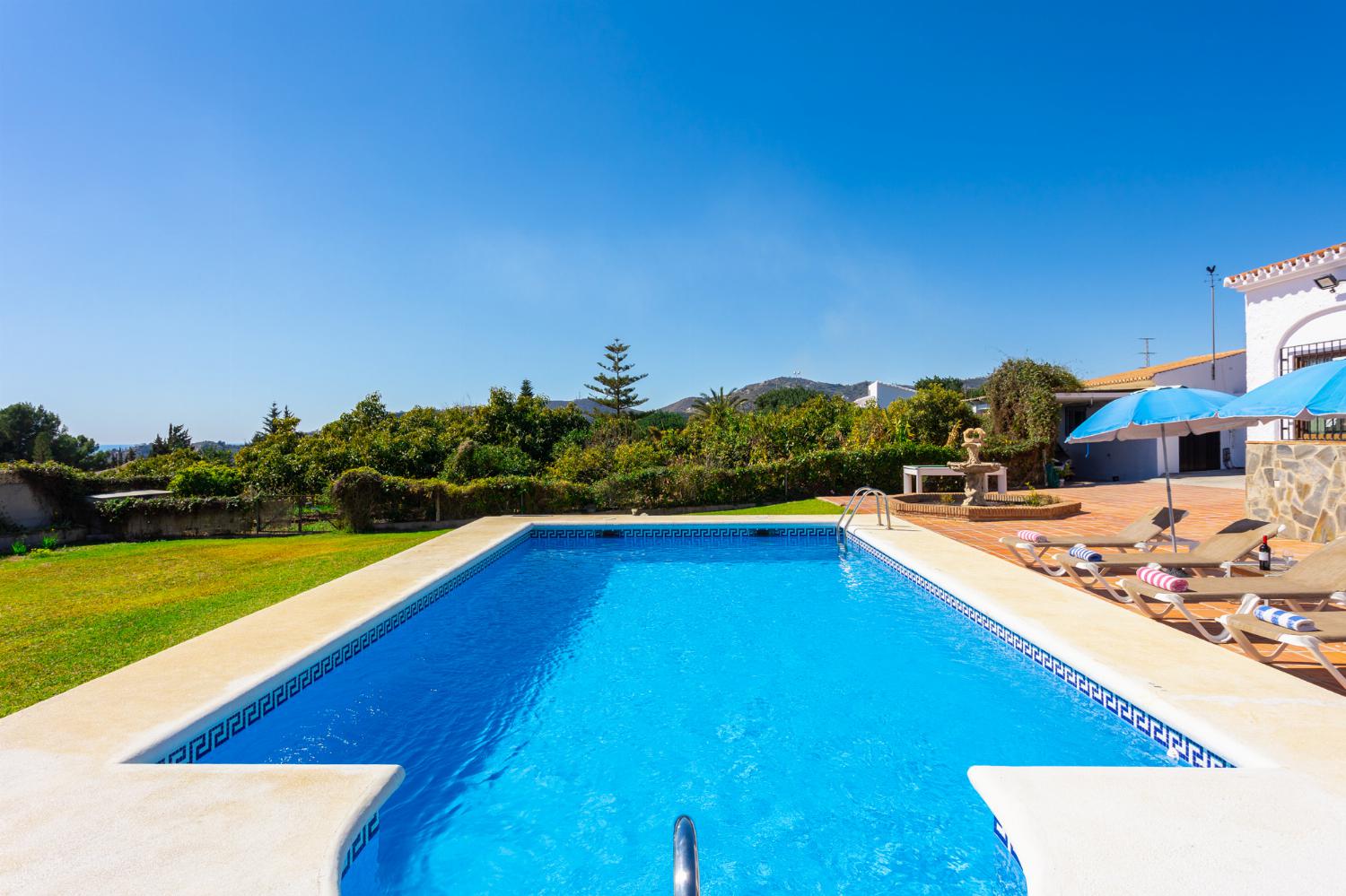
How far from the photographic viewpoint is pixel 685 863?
4.78 feet

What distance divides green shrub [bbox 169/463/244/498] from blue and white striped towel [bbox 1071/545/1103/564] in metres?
18.0

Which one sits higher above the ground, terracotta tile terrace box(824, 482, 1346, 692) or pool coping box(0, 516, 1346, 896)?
terracotta tile terrace box(824, 482, 1346, 692)

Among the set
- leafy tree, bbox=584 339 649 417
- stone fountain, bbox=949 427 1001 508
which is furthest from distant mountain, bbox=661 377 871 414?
stone fountain, bbox=949 427 1001 508

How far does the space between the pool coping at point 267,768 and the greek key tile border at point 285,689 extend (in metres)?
0.08

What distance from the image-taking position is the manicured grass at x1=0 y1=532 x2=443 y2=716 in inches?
193

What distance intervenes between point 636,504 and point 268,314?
12.5m

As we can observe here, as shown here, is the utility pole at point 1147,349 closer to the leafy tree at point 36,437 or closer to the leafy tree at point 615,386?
the leafy tree at point 615,386

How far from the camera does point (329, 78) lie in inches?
462

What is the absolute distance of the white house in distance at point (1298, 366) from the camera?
8.27 m

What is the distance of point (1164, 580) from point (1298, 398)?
2.39 m

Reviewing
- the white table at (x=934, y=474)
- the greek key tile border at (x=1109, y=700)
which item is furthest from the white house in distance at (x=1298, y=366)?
the greek key tile border at (x=1109, y=700)

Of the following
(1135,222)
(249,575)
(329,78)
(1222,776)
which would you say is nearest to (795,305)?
(1135,222)

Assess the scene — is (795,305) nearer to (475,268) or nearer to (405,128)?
(475,268)

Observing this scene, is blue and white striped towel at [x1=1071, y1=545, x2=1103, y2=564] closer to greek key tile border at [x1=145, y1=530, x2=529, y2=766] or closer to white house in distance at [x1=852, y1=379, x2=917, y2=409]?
greek key tile border at [x1=145, y1=530, x2=529, y2=766]
